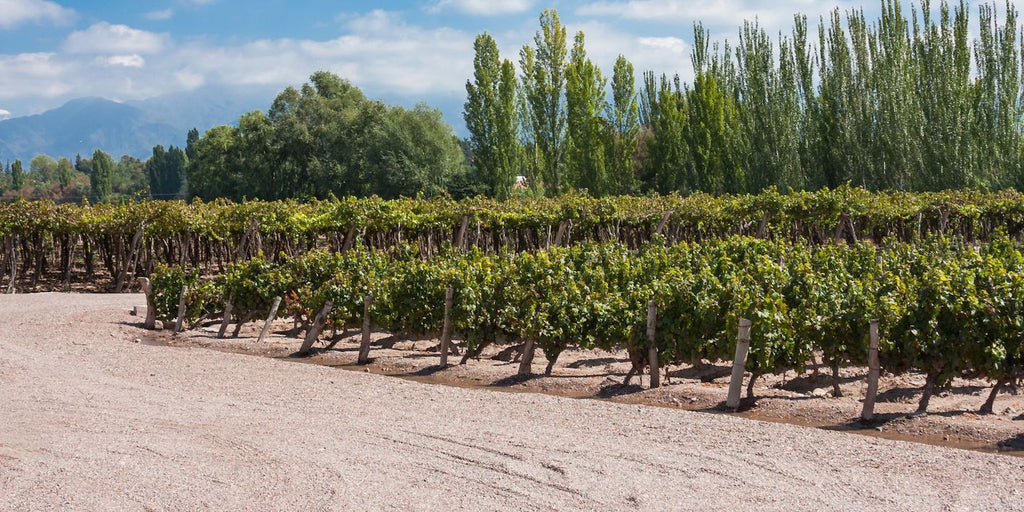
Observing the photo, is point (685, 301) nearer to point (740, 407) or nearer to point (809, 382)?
point (740, 407)

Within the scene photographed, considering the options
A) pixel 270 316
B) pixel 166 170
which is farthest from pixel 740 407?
pixel 166 170

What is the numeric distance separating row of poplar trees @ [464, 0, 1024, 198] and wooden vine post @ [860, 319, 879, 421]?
30155 mm

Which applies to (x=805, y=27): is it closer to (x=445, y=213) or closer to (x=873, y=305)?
(x=445, y=213)

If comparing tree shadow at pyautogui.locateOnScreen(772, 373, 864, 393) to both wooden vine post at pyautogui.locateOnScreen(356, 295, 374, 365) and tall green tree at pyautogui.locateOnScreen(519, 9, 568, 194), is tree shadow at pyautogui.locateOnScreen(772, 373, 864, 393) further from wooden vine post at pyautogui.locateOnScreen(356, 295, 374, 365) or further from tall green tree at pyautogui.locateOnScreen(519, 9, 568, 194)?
tall green tree at pyautogui.locateOnScreen(519, 9, 568, 194)

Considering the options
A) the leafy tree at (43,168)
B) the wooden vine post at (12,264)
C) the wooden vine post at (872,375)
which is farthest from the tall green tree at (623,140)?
the leafy tree at (43,168)

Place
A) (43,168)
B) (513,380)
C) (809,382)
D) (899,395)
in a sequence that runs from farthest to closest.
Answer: (43,168) → (513,380) → (809,382) → (899,395)

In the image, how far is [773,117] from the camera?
138ft

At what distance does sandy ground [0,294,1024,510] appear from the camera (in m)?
6.55

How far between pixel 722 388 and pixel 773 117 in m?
33.5

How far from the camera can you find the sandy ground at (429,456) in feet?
21.5

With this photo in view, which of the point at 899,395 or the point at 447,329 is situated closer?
the point at 899,395

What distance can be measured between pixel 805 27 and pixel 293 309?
34.2 m

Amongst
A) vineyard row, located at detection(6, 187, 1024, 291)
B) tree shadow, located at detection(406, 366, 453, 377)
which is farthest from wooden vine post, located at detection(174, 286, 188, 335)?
vineyard row, located at detection(6, 187, 1024, 291)

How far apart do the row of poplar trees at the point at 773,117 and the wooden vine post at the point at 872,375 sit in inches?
1187
